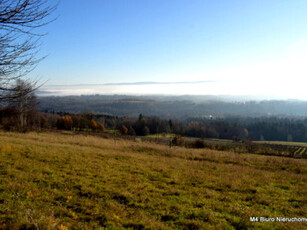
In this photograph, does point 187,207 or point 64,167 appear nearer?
point 187,207

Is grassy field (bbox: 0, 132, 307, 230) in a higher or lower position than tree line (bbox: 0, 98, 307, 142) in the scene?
higher

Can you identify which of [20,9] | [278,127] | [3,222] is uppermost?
Answer: [20,9]

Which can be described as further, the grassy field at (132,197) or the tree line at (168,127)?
the tree line at (168,127)

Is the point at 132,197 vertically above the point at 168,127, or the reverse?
the point at 132,197

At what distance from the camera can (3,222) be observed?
425cm

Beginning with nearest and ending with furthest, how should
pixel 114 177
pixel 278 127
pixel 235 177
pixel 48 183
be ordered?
pixel 48 183
pixel 114 177
pixel 235 177
pixel 278 127

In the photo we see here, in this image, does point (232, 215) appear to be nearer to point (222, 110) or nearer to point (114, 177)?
point (114, 177)

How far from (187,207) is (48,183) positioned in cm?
468

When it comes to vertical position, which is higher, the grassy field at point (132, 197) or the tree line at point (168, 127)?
the grassy field at point (132, 197)

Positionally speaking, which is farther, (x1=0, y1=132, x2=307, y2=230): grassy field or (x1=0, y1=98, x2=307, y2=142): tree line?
(x1=0, y1=98, x2=307, y2=142): tree line

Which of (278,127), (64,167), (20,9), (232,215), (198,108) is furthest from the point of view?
(198,108)

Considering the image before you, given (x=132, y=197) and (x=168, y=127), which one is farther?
(x=168, y=127)

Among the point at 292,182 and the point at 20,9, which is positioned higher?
the point at 20,9

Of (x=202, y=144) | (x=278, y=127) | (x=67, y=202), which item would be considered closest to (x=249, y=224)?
(x=67, y=202)
